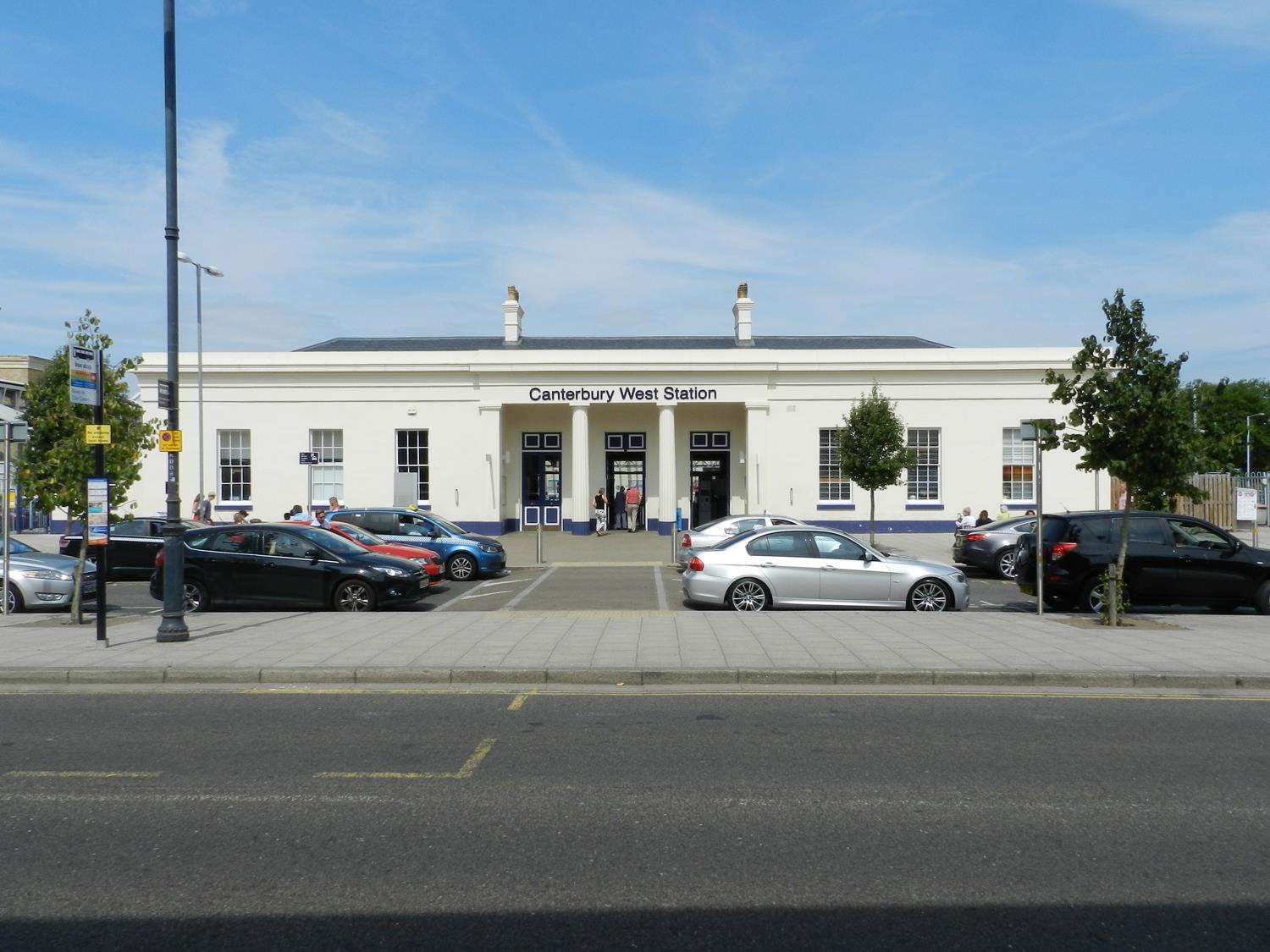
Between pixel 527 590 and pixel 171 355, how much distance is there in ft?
30.7

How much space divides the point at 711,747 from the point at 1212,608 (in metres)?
12.7

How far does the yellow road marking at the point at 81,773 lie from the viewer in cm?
638

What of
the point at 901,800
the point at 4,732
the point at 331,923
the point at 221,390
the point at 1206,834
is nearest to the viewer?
the point at 331,923

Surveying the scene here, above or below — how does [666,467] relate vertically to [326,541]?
above

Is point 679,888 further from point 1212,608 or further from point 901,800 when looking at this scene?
point 1212,608

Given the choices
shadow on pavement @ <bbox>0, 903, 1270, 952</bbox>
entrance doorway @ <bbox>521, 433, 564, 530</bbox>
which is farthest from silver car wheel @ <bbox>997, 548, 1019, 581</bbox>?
entrance doorway @ <bbox>521, 433, 564, 530</bbox>

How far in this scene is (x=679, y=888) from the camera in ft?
14.9

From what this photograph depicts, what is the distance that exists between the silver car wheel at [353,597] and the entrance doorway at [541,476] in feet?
68.3

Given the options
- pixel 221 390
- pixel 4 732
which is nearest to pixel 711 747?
pixel 4 732

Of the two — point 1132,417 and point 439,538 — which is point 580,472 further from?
point 1132,417

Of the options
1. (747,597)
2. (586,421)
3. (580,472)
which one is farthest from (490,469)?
(747,597)

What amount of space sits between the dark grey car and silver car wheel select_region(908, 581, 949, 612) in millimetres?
6909

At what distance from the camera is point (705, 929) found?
4109 millimetres

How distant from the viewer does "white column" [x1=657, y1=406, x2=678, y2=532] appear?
1328 inches
